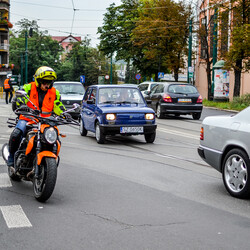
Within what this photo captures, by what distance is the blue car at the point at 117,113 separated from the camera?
484 inches

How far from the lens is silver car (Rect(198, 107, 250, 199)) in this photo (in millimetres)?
6461

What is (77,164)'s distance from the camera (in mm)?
9227

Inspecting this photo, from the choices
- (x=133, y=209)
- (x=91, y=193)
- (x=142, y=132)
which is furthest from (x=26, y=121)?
(x=142, y=132)

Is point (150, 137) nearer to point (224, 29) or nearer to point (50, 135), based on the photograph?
point (50, 135)

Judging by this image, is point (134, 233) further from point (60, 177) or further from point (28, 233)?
point (60, 177)

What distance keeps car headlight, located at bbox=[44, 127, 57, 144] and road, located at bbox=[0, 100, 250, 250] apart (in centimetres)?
74

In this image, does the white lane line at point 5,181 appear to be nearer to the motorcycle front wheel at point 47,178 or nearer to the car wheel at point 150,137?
the motorcycle front wheel at point 47,178

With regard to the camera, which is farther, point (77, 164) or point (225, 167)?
point (77, 164)

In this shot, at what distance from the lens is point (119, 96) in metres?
13.2

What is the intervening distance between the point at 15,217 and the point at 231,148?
9.73ft

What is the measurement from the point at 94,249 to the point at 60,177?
3.56 metres

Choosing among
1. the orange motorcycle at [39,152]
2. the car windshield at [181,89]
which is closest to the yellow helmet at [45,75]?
the orange motorcycle at [39,152]

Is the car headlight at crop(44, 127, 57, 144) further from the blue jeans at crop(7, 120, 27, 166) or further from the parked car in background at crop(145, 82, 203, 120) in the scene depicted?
the parked car in background at crop(145, 82, 203, 120)

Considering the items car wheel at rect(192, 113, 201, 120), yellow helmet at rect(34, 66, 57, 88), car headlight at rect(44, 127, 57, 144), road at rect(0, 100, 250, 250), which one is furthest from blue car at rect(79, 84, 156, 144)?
car wheel at rect(192, 113, 201, 120)
